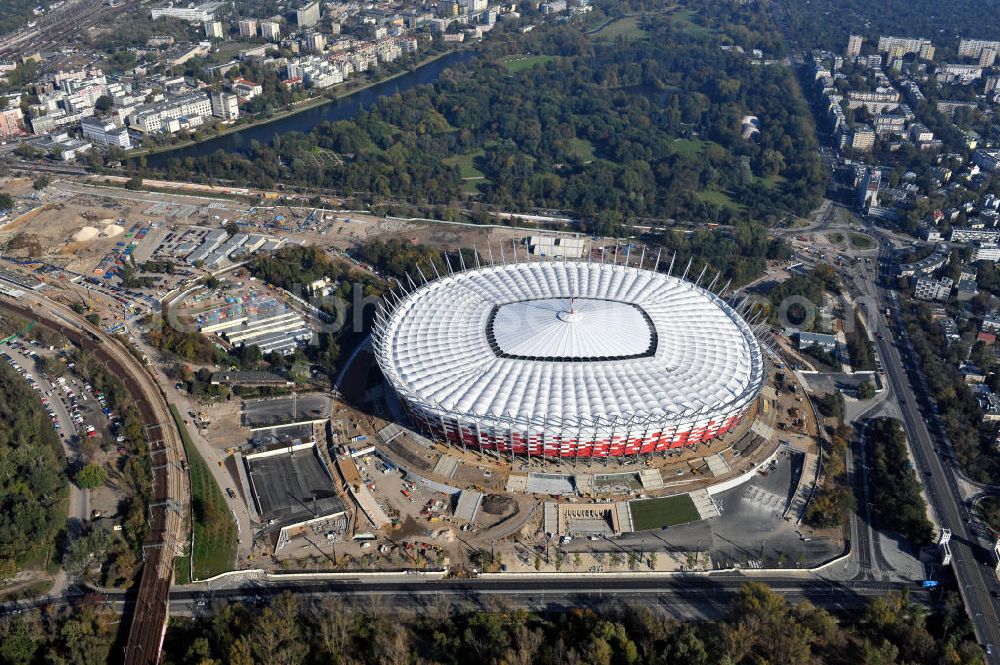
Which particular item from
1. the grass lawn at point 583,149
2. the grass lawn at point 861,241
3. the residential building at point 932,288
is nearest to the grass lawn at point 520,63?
the grass lawn at point 583,149

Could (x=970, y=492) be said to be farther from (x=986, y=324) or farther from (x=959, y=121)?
(x=959, y=121)

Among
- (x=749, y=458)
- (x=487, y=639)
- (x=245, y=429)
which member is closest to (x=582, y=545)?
(x=487, y=639)

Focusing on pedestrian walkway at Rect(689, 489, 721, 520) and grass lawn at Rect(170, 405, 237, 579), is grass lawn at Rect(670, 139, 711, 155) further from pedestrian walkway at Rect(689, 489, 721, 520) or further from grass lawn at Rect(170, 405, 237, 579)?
grass lawn at Rect(170, 405, 237, 579)

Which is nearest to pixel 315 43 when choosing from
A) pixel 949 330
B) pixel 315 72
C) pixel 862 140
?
pixel 315 72

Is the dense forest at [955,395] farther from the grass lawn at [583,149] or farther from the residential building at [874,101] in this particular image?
the residential building at [874,101]

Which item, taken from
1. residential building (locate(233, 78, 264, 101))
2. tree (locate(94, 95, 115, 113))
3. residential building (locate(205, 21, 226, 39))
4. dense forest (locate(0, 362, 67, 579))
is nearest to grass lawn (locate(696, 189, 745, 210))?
residential building (locate(233, 78, 264, 101))

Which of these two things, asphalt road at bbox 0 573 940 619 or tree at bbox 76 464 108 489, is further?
tree at bbox 76 464 108 489
